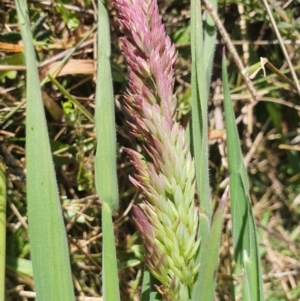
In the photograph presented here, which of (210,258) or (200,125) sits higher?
(200,125)

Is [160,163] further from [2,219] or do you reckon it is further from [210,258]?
[2,219]

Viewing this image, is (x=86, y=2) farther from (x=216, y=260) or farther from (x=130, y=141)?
(x=216, y=260)

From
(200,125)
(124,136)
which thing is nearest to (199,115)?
(200,125)

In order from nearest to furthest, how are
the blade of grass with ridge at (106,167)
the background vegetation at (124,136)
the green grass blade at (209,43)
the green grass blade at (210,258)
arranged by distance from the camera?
the green grass blade at (210,258)
the blade of grass with ridge at (106,167)
the green grass blade at (209,43)
the background vegetation at (124,136)

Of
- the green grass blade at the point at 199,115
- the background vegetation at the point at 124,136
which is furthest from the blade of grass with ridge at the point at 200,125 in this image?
the background vegetation at the point at 124,136

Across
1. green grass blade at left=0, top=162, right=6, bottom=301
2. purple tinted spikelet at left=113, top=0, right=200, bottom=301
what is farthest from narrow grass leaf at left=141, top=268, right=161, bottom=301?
green grass blade at left=0, top=162, right=6, bottom=301

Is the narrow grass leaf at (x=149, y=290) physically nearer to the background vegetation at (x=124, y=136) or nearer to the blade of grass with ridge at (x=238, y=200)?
the blade of grass with ridge at (x=238, y=200)
